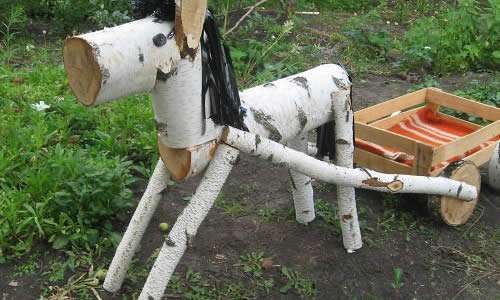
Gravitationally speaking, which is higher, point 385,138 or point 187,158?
point 187,158

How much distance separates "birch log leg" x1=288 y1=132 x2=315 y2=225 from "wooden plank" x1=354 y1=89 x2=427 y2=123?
68 cm

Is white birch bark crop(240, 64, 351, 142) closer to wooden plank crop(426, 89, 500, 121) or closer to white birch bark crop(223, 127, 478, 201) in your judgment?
white birch bark crop(223, 127, 478, 201)

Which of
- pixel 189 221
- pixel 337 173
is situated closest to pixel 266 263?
pixel 337 173

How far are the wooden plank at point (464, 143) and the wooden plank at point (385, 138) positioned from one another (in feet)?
0.35

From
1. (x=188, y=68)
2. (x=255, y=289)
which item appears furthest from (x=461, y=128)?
(x=188, y=68)

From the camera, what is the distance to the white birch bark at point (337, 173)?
228cm

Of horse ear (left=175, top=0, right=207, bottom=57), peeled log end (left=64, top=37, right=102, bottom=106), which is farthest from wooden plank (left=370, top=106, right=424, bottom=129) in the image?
peeled log end (left=64, top=37, right=102, bottom=106)

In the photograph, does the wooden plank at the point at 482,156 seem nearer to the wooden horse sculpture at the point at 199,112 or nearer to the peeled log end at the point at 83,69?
the wooden horse sculpture at the point at 199,112

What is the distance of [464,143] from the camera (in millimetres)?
3314

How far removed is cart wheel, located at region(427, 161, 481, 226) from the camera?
10.5 feet

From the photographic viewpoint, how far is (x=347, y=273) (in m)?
2.91

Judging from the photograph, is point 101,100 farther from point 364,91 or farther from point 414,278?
point 364,91

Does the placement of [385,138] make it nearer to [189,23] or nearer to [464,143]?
[464,143]

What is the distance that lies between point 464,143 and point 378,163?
452 mm
